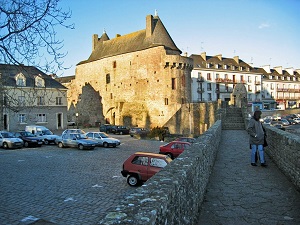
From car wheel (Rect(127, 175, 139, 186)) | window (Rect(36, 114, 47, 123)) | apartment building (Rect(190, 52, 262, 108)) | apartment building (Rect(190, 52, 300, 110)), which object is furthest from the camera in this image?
apartment building (Rect(190, 52, 300, 110))

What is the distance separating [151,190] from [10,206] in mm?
7871

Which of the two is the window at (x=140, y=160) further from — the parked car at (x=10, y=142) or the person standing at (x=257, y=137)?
the parked car at (x=10, y=142)

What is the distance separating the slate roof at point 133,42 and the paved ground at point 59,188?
97.6ft

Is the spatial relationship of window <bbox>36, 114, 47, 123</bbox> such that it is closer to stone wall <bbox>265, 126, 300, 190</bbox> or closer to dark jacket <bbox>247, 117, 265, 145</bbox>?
dark jacket <bbox>247, 117, 265, 145</bbox>

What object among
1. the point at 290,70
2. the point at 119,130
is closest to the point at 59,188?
the point at 119,130

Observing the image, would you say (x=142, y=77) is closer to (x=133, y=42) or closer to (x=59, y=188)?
(x=133, y=42)

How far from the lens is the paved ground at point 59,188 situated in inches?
329

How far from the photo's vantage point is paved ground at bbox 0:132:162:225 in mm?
8359

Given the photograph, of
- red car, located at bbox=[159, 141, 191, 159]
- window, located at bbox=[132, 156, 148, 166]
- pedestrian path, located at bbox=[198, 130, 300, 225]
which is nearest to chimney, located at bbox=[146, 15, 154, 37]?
red car, located at bbox=[159, 141, 191, 159]

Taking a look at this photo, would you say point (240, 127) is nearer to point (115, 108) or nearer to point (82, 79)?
point (115, 108)

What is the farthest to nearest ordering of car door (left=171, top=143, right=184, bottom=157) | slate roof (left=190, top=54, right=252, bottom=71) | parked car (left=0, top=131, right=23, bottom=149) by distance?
slate roof (left=190, top=54, right=252, bottom=71) → parked car (left=0, top=131, right=23, bottom=149) → car door (left=171, top=143, right=184, bottom=157)

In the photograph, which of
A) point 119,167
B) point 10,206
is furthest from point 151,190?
point 119,167

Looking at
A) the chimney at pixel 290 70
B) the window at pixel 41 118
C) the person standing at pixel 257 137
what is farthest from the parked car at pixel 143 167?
the chimney at pixel 290 70

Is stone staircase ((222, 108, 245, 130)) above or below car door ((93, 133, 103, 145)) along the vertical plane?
above
